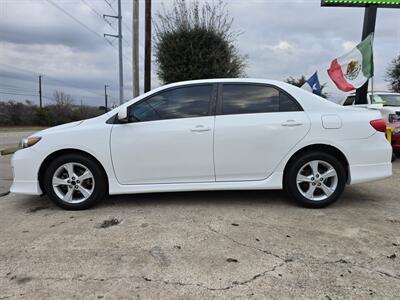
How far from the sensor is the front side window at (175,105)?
404 cm

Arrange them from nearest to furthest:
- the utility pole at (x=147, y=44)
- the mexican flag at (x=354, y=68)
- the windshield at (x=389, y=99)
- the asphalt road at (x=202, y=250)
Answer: the asphalt road at (x=202, y=250) < the mexican flag at (x=354, y=68) < the windshield at (x=389, y=99) < the utility pole at (x=147, y=44)

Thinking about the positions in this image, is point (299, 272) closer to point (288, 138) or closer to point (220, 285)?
point (220, 285)

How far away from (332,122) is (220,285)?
8.32 ft

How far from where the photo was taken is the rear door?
12.9 ft

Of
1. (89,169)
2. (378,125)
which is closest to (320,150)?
(378,125)

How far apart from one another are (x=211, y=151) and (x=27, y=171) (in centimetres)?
224

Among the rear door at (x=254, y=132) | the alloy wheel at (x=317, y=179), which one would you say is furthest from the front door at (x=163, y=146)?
the alloy wheel at (x=317, y=179)

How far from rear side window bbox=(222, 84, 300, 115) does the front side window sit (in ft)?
0.82

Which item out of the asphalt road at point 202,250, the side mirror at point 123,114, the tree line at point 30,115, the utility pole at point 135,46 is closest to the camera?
the asphalt road at point 202,250

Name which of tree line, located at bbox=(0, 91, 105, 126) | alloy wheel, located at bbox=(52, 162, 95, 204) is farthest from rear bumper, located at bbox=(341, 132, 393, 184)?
tree line, located at bbox=(0, 91, 105, 126)

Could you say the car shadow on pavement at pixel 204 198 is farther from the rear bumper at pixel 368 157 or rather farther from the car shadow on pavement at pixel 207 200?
the rear bumper at pixel 368 157

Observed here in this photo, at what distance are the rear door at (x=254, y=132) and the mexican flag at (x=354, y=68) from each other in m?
4.07

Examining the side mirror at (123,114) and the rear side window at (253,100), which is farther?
the rear side window at (253,100)

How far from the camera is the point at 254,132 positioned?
12.9 feet
